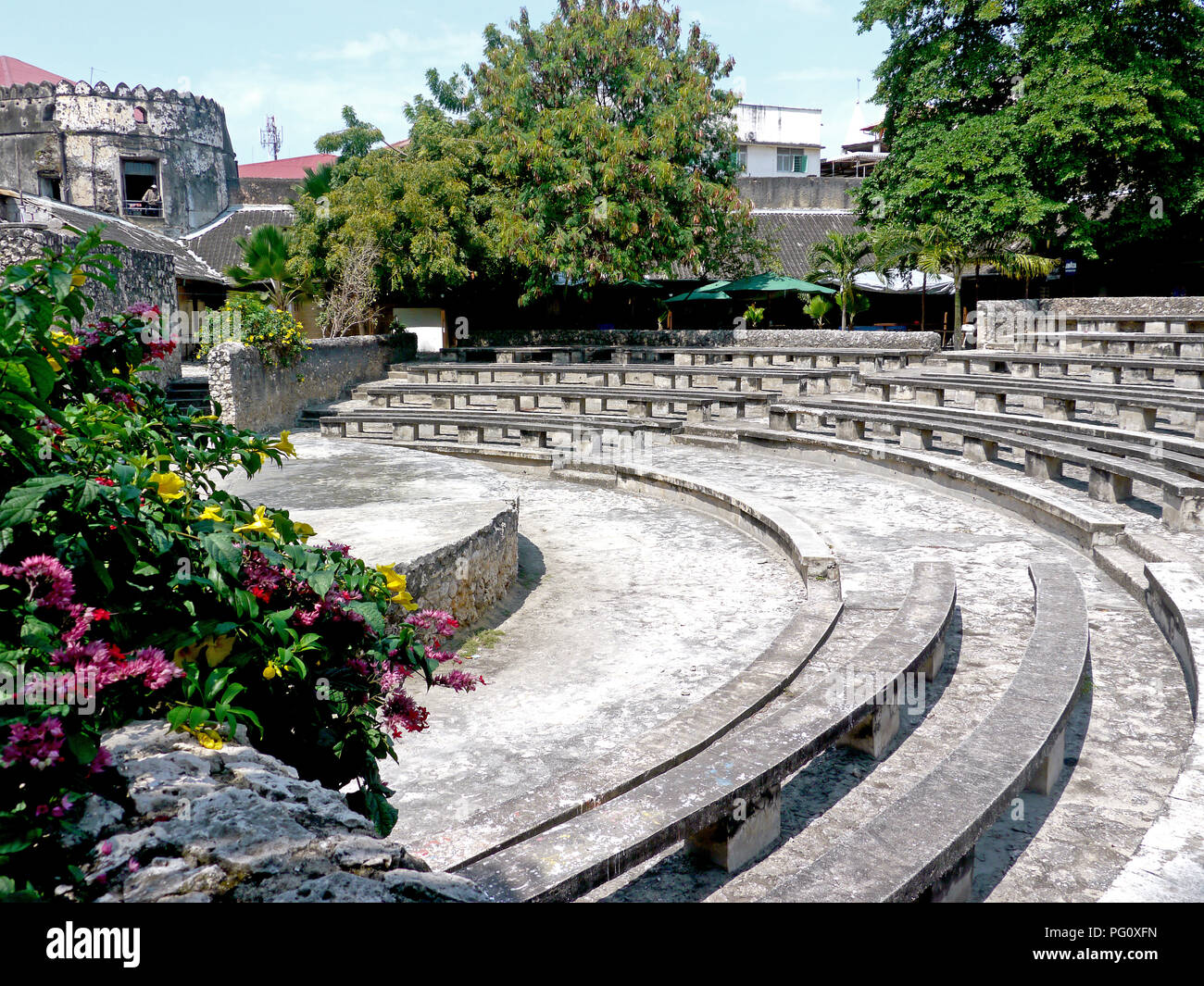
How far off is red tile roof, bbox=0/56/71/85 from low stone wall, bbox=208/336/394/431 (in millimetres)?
33316

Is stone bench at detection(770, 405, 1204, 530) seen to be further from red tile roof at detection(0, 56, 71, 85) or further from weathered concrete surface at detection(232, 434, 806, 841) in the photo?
red tile roof at detection(0, 56, 71, 85)

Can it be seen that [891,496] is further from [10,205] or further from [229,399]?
[10,205]

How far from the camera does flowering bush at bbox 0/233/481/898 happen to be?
1713mm

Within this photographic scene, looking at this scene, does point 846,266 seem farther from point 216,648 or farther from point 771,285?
point 216,648

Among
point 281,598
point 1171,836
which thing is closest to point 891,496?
point 1171,836

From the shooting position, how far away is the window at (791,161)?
4297 cm

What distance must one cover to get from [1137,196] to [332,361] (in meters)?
16.8

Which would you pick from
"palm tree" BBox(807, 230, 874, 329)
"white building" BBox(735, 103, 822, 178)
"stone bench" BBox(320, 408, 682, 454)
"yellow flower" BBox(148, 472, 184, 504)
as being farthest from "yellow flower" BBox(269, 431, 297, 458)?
"white building" BBox(735, 103, 822, 178)

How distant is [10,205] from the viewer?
21578 mm

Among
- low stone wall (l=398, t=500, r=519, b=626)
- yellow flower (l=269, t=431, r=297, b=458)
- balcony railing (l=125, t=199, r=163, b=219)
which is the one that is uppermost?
A: balcony railing (l=125, t=199, r=163, b=219)

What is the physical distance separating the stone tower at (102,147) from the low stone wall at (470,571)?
88.3ft

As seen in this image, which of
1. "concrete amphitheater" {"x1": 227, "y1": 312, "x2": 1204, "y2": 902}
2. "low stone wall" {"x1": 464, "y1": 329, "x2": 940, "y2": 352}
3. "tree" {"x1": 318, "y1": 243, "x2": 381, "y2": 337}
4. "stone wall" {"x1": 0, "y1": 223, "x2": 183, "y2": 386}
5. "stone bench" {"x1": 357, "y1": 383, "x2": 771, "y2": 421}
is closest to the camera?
"concrete amphitheater" {"x1": 227, "y1": 312, "x2": 1204, "y2": 902}

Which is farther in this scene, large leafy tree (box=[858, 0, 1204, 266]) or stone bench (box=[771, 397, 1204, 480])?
large leafy tree (box=[858, 0, 1204, 266])

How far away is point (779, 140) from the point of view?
44062 mm
